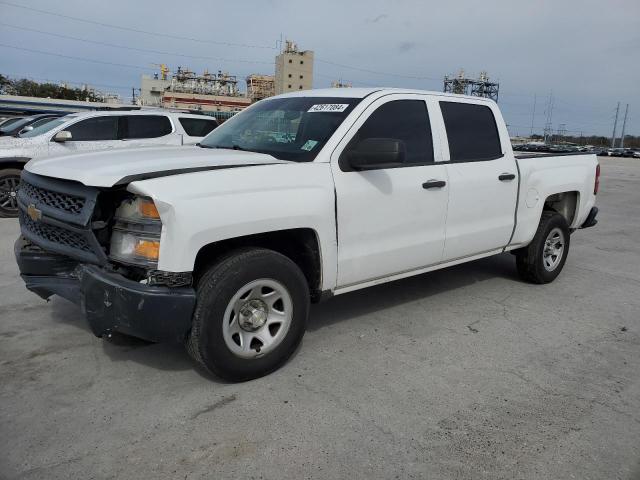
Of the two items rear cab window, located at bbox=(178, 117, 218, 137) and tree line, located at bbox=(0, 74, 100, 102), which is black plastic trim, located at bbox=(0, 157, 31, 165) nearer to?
rear cab window, located at bbox=(178, 117, 218, 137)

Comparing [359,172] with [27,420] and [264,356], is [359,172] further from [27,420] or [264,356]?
[27,420]

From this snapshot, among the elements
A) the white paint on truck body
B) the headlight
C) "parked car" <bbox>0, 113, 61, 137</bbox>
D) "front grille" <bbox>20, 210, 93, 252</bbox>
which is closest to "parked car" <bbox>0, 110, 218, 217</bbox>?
"parked car" <bbox>0, 113, 61, 137</bbox>

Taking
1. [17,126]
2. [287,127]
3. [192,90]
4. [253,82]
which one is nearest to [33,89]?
[192,90]

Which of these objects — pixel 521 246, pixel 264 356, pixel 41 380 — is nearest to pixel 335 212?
pixel 264 356

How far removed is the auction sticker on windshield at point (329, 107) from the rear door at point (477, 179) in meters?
0.98

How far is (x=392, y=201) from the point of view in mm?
3895

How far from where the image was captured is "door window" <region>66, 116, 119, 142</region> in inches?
356

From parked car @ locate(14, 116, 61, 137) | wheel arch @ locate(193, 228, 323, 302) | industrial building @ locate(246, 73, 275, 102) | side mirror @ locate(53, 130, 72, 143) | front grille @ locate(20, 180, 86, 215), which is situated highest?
industrial building @ locate(246, 73, 275, 102)

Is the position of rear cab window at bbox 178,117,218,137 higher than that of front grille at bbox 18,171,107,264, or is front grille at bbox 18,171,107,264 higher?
rear cab window at bbox 178,117,218,137

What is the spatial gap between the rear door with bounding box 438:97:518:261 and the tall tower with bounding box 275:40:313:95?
107 meters

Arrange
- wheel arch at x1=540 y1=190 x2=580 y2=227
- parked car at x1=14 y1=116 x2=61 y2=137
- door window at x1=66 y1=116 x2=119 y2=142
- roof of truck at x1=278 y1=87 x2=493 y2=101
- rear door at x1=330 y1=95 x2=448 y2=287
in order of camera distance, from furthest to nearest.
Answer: parked car at x1=14 y1=116 x2=61 y2=137 → door window at x1=66 y1=116 x2=119 y2=142 → wheel arch at x1=540 y1=190 x2=580 y2=227 → roof of truck at x1=278 y1=87 x2=493 y2=101 → rear door at x1=330 y1=95 x2=448 y2=287

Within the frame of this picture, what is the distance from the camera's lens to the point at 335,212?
11.6 feet

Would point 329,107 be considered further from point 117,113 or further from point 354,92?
point 117,113

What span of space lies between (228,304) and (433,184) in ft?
6.51
